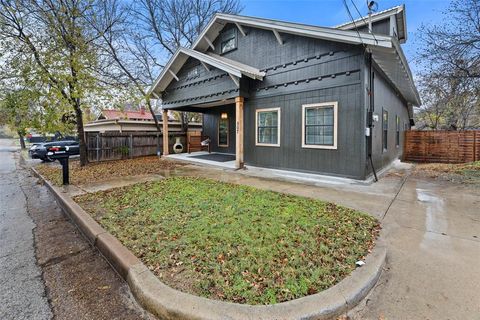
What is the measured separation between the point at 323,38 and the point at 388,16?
338cm

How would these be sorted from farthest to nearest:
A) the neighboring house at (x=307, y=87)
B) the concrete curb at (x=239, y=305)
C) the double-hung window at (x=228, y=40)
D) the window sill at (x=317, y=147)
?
the double-hung window at (x=228, y=40) < the window sill at (x=317, y=147) < the neighboring house at (x=307, y=87) < the concrete curb at (x=239, y=305)

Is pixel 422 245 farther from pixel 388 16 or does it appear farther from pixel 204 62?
pixel 204 62

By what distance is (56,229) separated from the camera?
13.4 feet

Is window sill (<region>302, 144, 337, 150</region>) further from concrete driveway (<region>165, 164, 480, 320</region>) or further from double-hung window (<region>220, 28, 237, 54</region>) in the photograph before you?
double-hung window (<region>220, 28, 237, 54</region>)

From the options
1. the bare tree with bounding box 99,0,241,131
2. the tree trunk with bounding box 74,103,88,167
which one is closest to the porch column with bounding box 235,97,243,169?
the tree trunk with bounding box 74,103,88,167

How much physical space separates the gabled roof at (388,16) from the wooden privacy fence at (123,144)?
10.9m

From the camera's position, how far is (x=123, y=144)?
1352 cm

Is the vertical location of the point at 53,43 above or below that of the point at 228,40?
below

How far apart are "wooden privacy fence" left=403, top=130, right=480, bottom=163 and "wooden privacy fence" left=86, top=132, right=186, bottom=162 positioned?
13.7 m

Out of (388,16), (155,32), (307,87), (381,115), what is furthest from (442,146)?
(155,32)

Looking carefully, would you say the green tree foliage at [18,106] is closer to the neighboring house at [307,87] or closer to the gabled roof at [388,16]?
the neighboring house at [307,87]

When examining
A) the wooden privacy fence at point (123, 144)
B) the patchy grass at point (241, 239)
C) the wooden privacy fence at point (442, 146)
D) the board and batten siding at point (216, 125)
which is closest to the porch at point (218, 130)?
the board and batten siding at point (216, 125)

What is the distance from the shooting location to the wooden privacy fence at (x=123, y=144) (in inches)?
481

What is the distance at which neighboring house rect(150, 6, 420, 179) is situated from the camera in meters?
6.64
